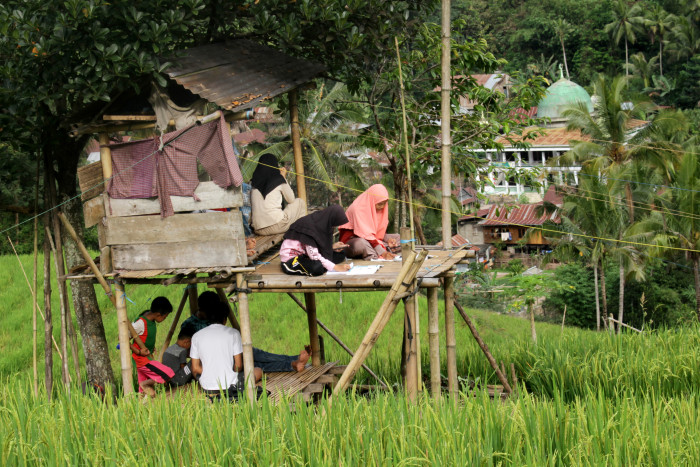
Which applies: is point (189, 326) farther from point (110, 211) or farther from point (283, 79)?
point (283, 79)

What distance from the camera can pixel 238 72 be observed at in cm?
714

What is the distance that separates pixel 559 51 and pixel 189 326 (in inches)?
1619

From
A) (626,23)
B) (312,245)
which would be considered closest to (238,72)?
(312,245)

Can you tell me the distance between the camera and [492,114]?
10.7 m

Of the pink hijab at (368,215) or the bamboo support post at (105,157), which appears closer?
the bamboo support post at (105,157)

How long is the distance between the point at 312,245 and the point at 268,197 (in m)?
1.06

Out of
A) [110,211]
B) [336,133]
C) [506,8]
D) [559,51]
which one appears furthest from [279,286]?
[506,8]

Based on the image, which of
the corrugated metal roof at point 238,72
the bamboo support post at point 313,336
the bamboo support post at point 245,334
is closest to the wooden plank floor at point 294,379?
the bamboo support post at point 245,334

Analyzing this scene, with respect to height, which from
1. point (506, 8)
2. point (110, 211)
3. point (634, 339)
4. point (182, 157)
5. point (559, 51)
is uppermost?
point (506, 8)

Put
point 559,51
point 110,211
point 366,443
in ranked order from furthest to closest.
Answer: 1. point 559,51
2. point 110,211
3. point 366,443

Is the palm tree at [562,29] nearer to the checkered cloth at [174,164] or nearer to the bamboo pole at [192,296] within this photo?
the bamboo pole at [192,296]

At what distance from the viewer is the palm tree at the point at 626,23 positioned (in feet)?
133

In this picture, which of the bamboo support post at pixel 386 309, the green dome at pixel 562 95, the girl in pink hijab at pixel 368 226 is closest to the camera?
the bamboo support post at pixel 386 309

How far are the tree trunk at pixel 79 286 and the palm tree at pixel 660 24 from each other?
125 feet
